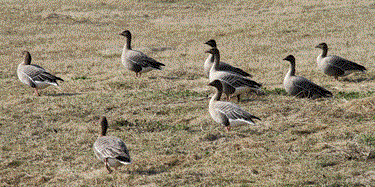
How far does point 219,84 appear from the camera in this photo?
13477mm

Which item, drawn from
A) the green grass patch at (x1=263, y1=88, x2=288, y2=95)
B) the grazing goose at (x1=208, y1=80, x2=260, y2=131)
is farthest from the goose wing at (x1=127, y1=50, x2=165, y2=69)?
the grazing goose at (x1=208, y1=80, x2=260, y2=131)

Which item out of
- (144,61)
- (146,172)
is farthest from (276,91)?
(146,172)

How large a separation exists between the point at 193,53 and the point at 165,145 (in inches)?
535

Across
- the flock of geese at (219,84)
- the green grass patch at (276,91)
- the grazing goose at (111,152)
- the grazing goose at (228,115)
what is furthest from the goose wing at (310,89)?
the grazing goose at (111,152)

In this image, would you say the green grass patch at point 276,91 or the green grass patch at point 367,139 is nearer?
the green grass patch at point 367,139

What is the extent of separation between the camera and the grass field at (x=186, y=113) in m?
10.1

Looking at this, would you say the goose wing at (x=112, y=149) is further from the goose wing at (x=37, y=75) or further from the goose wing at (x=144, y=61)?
the goose wing at (x=144, y=61)

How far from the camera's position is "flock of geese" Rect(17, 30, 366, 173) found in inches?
403

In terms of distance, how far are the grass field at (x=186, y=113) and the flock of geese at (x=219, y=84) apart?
1.08ft

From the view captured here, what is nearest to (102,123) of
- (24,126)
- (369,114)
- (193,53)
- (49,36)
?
(24,126)

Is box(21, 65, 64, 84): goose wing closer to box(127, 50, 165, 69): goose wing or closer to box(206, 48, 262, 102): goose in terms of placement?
box(127, 50, 165, 69): goose wing

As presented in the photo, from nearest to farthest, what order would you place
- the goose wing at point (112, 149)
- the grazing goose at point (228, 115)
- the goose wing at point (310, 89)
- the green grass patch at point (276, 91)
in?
the goose wing at point (112, 149) → the grazing goose at point (228, 115) → the goose wing at point (310, 89) → the green grass patch at point (276, 91)

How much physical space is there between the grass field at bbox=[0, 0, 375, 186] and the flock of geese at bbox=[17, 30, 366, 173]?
33 cm

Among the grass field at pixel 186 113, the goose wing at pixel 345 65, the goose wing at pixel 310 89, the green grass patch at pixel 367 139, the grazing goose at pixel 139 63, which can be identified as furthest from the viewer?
the grazing goose at pixel 139 63
